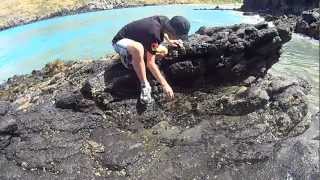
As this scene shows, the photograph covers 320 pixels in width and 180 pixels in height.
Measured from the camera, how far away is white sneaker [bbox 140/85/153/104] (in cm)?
1340

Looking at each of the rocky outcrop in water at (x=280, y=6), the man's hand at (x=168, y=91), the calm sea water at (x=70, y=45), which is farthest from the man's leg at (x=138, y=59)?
the rocky outcrop in water at (x=280, y=6)

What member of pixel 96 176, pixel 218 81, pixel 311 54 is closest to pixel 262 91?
pixel 218 81

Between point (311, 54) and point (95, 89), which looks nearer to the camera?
point (95, 89)

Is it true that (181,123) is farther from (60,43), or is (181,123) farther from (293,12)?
(293,12)

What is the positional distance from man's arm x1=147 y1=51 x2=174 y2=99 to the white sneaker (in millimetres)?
353

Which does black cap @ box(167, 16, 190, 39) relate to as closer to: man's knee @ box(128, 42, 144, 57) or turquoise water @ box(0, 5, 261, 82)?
man's knee @ box(128, 42, 144, 57)

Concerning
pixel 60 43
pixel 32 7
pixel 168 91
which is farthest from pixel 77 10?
pixel 168 91

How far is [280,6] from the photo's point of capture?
56000mm

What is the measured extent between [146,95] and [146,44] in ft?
4.23

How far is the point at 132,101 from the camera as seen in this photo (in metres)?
13.7

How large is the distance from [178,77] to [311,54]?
13315 millimetres

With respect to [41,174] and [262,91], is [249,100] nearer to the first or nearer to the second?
[262,91]

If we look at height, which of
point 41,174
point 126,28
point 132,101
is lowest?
point 41,174

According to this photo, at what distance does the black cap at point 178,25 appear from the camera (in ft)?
44.9
